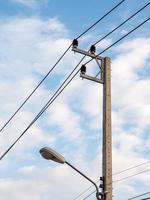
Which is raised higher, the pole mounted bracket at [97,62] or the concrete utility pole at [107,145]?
the pole mounted bracket at [97,62]

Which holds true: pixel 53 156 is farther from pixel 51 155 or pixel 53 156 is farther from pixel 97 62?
pixel 97 62

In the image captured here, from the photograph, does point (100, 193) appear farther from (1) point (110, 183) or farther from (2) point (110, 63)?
(2) point (110, 63)

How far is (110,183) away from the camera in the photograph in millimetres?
13469

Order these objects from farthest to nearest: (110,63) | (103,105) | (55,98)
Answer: (55,98), (110,63), (103,105)

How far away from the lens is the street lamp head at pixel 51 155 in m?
13.8

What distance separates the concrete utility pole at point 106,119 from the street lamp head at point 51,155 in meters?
1.13

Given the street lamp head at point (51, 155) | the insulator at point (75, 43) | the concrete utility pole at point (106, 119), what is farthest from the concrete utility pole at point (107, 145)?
the insulator at point (75, 43)

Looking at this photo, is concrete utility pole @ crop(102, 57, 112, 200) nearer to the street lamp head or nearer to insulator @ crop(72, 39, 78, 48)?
the street lamp head

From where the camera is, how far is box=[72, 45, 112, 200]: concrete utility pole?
1345 centimetres

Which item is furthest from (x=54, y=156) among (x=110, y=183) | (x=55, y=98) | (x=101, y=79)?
(x=55, y=98)

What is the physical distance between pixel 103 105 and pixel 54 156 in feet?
5.85

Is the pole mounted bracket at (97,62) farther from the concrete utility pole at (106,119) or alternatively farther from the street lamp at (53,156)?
the street lamp at (53,156)

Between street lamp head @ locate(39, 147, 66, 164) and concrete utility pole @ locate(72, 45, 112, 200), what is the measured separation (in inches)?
44.3

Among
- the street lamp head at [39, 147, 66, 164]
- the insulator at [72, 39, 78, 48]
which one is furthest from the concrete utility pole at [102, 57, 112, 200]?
the insulator at [72, 39, 78, 48]
